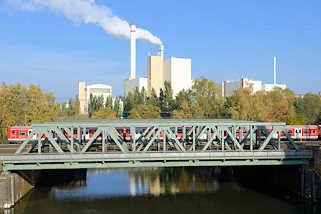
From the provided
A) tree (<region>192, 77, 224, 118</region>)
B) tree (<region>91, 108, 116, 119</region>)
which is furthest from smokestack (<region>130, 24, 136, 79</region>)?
tree (<region>192, 77, 224, 118</region>)

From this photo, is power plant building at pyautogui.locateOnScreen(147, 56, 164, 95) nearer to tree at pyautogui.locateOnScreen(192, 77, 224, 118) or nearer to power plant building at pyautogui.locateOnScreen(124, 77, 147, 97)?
power plant building at pyautogui.locateOnScreen(124, 77, 147, 97)

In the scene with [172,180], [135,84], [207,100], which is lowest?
[172,180]

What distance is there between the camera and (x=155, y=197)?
37125 millimetres

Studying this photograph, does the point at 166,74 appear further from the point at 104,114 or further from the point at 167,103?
the point at 104,114

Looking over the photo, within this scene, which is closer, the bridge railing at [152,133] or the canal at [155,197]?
the bridge railing at [152,133]

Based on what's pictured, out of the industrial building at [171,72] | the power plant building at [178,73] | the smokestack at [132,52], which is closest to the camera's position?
the power plant building at [178,73]

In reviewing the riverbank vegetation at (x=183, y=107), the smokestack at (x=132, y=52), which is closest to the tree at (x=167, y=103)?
the riverbank vegetation at (x=183, y=107)

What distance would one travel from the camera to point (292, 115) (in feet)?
255

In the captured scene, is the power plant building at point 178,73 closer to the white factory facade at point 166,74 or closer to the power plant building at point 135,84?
the white factory facade at point 166,74

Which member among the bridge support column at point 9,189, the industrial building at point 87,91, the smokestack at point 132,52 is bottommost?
the bridge support column at point 9,189

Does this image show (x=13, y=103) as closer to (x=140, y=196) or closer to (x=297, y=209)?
(x=140, y=196)

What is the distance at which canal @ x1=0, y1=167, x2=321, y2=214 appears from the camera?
3259cm

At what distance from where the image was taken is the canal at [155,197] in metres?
32.6

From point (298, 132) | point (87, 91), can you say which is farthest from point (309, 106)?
point (87, 91)
